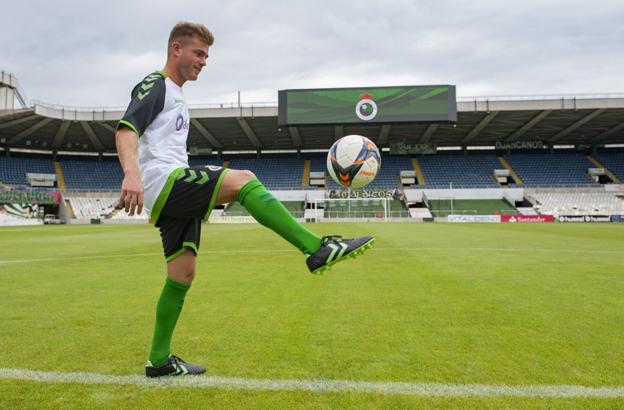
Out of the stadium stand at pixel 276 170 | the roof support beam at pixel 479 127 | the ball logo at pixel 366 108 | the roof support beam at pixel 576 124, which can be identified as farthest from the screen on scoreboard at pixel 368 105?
the roof support beam at pixel 576 124

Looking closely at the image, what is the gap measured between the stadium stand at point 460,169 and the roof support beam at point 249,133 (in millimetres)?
18736

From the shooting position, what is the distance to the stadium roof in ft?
123

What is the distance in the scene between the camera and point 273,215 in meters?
2.42

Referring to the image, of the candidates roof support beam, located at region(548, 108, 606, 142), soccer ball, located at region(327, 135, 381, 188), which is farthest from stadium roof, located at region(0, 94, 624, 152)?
soccer ball, located at region(327, 135, 381, 188)

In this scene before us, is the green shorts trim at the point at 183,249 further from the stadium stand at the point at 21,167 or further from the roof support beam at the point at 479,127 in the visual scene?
the stadium stand at the point at 21,167

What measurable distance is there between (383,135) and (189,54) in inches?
1723

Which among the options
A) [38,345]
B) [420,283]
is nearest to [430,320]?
[420,283]

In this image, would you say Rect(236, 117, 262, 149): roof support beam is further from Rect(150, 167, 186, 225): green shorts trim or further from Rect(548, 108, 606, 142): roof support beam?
Rect(150, 167, 186, 225): green shorts trim

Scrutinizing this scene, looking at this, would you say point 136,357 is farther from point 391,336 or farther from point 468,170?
point 468,170

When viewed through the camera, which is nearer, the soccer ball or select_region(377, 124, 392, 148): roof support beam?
the soccer ball

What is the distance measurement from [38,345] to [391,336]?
8.05 ft

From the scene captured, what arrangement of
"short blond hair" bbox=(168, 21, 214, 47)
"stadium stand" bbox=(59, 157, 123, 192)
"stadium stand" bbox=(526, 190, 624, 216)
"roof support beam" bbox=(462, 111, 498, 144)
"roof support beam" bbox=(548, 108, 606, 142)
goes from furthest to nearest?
"stadium stand" bbox=(59, 157, 123, 192) → "roof support beam" bbox=(462, 111, 498, 144) → "roof support beam" bbox=(548, 108, 606, 142) → "stadium stand" bbox=(526, 190, 624, 216) → "short blond hair" bbox=(168, 21, 214, 47)

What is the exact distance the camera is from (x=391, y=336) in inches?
120

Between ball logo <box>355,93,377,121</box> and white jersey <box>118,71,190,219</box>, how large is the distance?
35261mm
